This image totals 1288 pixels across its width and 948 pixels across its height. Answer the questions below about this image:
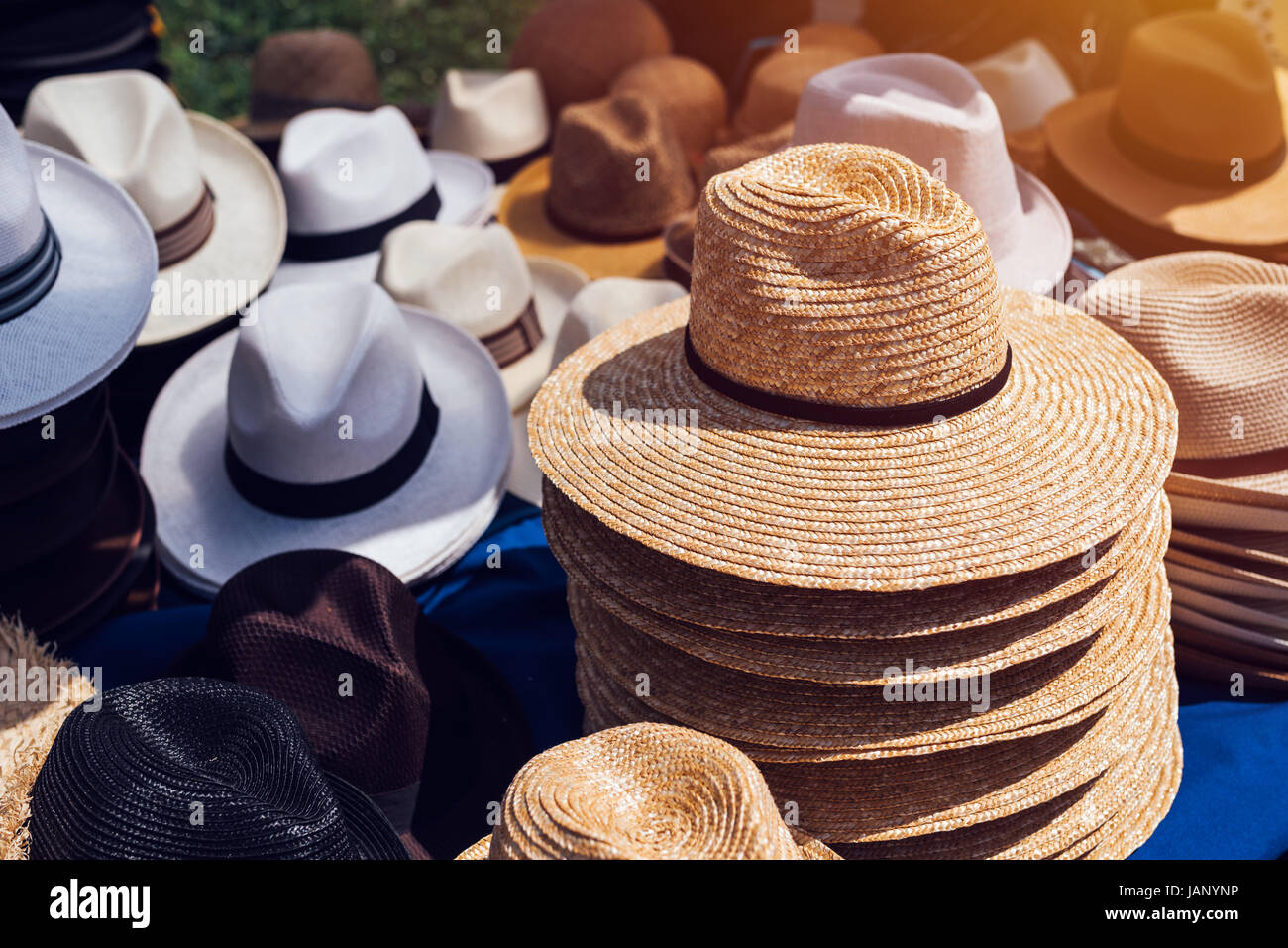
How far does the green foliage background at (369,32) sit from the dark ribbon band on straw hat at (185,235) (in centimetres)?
494

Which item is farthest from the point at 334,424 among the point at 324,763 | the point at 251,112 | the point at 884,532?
the point at 251,112

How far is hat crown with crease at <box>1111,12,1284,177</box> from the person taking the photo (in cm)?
380

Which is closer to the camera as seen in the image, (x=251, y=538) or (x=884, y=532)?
(x=884, y=532)

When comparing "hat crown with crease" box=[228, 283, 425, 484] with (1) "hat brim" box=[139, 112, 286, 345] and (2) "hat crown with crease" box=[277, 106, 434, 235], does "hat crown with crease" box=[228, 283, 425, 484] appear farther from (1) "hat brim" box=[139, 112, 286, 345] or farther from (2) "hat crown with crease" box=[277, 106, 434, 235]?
(2) "hat crown with crease" box=[277, 106, 434, 235]

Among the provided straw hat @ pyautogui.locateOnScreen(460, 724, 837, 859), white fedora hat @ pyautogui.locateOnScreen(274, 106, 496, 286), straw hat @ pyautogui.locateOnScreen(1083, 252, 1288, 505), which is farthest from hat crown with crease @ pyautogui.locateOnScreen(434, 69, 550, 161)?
straw hat @ pyautogui.locateOnScreen(460, 724, 837, 859)

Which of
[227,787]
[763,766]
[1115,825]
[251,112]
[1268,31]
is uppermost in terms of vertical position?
[1268,31]

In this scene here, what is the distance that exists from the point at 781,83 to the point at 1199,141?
6.00 ft

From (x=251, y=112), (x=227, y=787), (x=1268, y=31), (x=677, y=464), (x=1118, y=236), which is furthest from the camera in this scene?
(x=251, y=112)

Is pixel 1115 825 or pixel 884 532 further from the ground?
pixel 884 532

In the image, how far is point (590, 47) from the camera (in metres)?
5.72

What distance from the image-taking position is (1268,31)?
5.17 meters

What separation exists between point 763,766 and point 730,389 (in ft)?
2.52

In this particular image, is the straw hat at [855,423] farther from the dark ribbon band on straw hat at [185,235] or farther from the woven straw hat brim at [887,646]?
the dark ribbon band on straw hat at [185,235]
